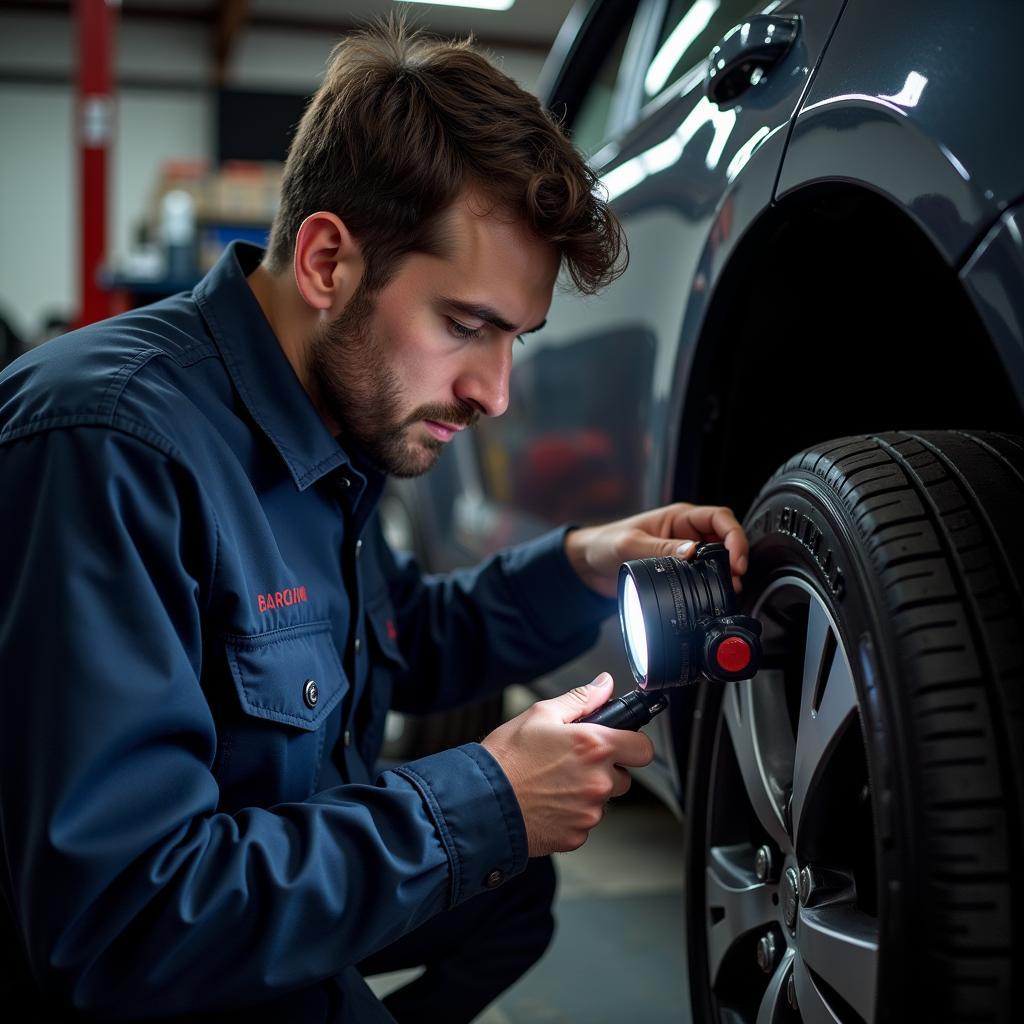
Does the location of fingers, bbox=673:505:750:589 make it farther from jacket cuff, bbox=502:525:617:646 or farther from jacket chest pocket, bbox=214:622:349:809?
jacket chest pocket, bbox=214:622:349:809

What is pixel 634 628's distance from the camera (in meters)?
1.05

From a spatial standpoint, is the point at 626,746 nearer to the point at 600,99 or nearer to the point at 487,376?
the point at 487,376

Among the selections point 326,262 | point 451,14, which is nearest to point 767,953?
point 326,262

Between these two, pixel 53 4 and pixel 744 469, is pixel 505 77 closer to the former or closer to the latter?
pixel 744 469

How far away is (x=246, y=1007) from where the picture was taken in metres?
0.96

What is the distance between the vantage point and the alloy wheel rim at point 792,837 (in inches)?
34.2

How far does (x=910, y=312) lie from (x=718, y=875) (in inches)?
22.9

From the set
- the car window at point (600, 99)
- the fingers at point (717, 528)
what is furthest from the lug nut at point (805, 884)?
the car window at point (600, 99)

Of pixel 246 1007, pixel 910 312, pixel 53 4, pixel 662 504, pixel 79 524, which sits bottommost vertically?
pixel 53 4

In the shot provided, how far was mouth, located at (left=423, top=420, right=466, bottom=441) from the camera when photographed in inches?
46.6

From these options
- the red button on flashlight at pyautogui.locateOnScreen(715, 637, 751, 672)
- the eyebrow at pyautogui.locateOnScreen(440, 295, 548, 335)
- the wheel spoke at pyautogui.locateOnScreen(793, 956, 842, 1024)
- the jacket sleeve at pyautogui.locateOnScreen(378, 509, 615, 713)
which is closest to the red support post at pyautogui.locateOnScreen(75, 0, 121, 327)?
the jacket sleeve at pyautogui.locateOnScreen(378, 509, 615, 713)

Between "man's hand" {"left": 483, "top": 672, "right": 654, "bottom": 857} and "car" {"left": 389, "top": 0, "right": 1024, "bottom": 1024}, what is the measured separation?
150mm

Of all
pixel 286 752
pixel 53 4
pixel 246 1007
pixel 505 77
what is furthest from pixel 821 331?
pixel 53 4

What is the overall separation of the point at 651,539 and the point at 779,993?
0.46 meters
